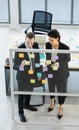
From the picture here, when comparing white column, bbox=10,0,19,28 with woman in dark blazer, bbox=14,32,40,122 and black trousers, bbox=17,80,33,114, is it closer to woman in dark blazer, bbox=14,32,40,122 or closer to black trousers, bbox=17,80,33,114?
black trousers, bbox=17,80,33,114

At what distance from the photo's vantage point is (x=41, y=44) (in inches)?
229

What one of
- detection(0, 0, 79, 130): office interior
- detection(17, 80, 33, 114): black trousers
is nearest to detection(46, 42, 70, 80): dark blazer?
detection(0, 0, 79, 130): office interior

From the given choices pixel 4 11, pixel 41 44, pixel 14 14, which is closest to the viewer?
pixel 41 44

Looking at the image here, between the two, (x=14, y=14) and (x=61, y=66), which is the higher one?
(x=14, y=14)

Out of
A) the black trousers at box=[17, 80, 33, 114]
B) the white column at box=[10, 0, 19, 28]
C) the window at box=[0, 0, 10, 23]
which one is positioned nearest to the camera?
the black trousers at box=[17, 80, 33, 114]

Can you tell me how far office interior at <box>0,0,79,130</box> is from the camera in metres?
4.82

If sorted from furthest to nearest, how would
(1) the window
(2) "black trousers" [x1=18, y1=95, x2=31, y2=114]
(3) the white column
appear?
1. (1) the window
2. (3) the white column
3. (2) "black trousers" [x1=18, y1=95, x2=31, y2=114]

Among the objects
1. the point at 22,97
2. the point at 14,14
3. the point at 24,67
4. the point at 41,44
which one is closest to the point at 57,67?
the point at 24,67

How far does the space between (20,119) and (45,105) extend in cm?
63

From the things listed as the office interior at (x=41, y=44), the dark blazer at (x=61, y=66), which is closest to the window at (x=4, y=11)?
the office interior at (x=41, y=44)

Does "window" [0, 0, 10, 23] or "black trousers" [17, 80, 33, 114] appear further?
"window" [0, 0, 10, 23]

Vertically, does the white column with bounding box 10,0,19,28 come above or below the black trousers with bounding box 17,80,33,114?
above

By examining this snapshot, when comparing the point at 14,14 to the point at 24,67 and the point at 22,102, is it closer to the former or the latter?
the point at 22,102

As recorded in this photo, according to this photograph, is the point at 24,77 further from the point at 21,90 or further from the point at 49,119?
the point at 49,119
